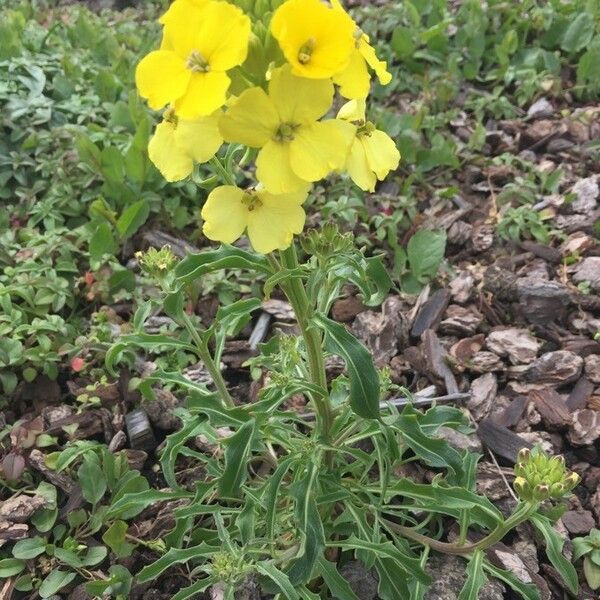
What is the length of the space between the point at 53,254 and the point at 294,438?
172 cm

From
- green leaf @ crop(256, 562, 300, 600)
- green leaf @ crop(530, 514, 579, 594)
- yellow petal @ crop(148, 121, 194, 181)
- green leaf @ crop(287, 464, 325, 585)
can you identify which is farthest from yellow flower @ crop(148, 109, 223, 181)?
green leaf @ crop(530, 514, 579, 594)

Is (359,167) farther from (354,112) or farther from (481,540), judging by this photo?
(481,540)

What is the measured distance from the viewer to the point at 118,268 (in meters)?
3.20

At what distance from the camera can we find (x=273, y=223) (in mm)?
1588

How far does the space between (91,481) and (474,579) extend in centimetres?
132

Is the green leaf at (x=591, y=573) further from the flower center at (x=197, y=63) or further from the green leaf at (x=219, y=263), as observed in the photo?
the flower center at (x=197, y=63)

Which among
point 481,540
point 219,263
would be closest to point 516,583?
point 481,540

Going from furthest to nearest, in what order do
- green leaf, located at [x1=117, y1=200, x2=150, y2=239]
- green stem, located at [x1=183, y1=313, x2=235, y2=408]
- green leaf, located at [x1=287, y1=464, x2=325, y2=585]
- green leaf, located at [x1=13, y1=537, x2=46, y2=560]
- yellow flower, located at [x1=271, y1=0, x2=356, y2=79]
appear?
green leaf, located at [x1=117, y1=200, x2=150, y2=239] → green leaf, located at [x1=13, y1=537, x2=46, y2=560] → green stem, located at [x1=183, y1=313, x2=235, y2=408] → green leaf, located at [x1=287, y1=464, x2=325, y2=585] → yellow flower, located at [x1=271, y1=0, x2=356, y2=79]

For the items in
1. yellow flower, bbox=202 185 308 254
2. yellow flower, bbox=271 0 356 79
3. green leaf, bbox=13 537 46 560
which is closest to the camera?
yellow flower, bbox=271 0 356 79

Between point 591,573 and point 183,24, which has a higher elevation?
point 183,24

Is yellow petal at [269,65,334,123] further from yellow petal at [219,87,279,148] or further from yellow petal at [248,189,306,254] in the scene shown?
yellow petal at [248,189,306,254]

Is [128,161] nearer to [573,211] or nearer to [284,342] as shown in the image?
[284,342]

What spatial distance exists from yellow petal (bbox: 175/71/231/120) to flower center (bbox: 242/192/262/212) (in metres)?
0.26

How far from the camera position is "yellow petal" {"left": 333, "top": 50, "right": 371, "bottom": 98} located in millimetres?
1492
